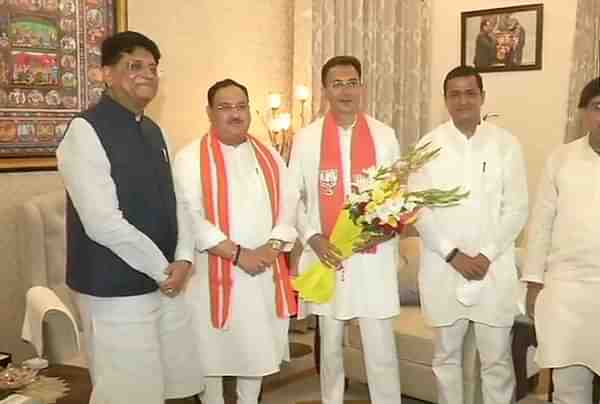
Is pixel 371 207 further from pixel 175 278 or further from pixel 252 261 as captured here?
pixel 175 278

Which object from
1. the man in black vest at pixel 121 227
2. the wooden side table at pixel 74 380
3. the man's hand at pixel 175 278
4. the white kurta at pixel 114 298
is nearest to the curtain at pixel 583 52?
the man's hand at pixel 175 278

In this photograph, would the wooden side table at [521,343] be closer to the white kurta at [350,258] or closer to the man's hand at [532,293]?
the man's hand at [532,293]

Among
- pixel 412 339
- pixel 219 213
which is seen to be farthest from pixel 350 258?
pixel 412 339

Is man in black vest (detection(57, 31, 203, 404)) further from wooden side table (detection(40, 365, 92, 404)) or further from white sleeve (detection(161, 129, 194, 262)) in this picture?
wooden side table (detection(40, 365, 92, 404))

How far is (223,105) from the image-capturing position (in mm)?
3258

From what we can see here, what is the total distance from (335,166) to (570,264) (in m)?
A: 1.07

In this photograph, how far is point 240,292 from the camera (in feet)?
10.7

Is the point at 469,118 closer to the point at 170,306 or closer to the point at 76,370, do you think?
the point at 170,306

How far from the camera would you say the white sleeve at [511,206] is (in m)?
3.14

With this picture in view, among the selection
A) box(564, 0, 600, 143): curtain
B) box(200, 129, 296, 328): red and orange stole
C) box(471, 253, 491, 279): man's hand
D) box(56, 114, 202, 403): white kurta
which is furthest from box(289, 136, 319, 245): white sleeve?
box(564, 0, 600, 143): curtain

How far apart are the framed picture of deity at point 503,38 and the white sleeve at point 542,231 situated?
2787 mm

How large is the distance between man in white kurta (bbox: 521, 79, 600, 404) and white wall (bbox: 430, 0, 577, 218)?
2.63m

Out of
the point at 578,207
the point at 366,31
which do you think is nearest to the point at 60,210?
the point at 578,207

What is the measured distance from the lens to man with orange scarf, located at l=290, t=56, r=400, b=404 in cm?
324
